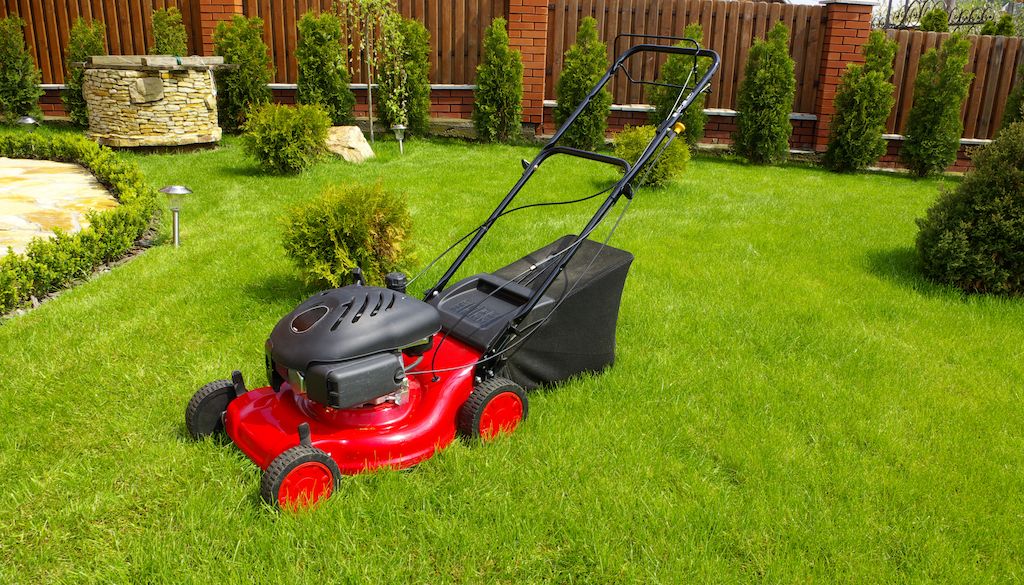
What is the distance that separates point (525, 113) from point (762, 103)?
3.18 m

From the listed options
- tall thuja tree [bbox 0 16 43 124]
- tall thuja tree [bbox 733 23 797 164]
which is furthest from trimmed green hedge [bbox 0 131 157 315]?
tall thuja tree [bbox 733 23 797 164]

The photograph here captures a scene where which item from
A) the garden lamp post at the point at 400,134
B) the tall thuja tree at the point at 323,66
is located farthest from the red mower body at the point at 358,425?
the tall thuja tree at the point at 323,66

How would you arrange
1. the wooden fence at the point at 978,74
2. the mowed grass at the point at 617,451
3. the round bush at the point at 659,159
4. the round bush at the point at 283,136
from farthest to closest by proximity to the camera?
the wooden fence at the point at 978,74 < the round bush at the point at 283,136 < the round bush at the point at 659,159 < the mowed grass at the point at 617,451

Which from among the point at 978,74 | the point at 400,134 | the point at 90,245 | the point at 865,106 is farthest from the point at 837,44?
the point at 90,245

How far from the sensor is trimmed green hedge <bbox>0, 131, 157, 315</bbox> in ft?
14.4

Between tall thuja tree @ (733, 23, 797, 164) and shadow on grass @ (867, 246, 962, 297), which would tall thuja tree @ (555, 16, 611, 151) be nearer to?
tall thuja tree @ (733, 23, 797, 164)

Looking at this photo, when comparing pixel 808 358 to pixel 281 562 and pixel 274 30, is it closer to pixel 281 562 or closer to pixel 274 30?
pixel 281 562

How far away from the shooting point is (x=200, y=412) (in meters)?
2.92

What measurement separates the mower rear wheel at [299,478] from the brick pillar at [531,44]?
8765mm

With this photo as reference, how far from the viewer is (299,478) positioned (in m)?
2.51

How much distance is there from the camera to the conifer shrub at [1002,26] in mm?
12328

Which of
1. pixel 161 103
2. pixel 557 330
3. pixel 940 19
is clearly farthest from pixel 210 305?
pixel 940 19

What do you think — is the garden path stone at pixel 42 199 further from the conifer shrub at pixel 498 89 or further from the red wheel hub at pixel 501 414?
the conifer shrub at pixel 498 89

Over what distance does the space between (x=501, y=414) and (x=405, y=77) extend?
7.98 metres
